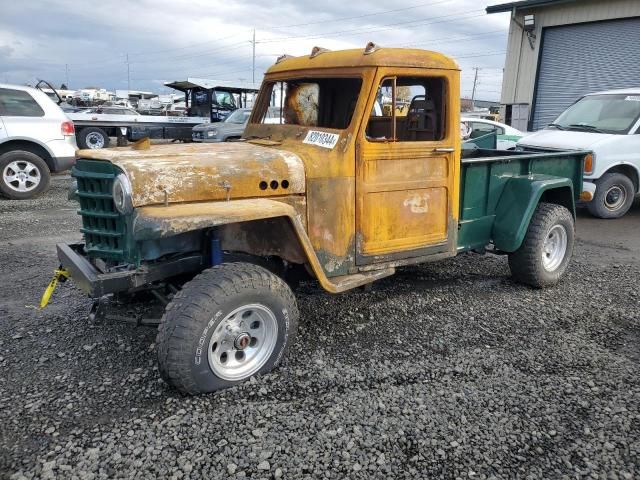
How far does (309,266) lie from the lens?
368cm

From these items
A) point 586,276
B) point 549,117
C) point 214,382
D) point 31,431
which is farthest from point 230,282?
point 549,117

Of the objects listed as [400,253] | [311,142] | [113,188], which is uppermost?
[311,142]

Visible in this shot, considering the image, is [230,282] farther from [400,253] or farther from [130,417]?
[400,253]

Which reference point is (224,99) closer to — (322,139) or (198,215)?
(322,139)

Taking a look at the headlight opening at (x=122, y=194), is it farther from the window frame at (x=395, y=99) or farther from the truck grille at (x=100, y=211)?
the window frame at (x=395, y=99)

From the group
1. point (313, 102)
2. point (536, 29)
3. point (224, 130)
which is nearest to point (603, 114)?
point (313, 102)

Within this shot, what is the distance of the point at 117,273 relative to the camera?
3.19 meters

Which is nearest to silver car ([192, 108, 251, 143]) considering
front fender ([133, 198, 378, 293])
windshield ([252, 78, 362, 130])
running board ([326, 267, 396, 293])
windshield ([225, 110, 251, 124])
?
windshield ([225, 110, 251, 124])

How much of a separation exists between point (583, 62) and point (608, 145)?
7.27 metres

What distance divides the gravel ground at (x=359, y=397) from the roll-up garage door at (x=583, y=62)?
426 inches

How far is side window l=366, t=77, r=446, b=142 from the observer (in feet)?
13.0

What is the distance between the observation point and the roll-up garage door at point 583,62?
13.4 m

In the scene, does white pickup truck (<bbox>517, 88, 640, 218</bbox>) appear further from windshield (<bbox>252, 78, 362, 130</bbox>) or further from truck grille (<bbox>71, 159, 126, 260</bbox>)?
truck grille (<bbox>71, 159, 126, 260</bbox>)

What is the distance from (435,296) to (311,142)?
1.91 m
